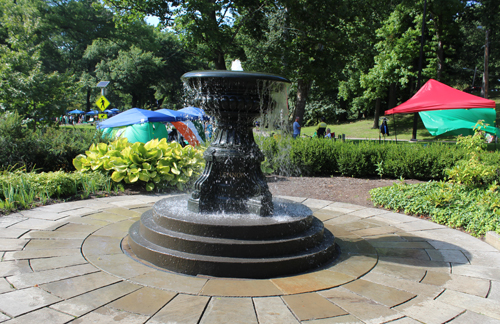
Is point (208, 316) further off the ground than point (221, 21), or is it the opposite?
point (221, 21)

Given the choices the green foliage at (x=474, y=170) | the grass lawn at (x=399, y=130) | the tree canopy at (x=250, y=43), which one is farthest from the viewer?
the grass lawn at (x=399, y=130)

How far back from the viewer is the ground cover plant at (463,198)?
494cm

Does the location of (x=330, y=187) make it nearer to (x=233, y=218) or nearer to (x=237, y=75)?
(x=233, y=218)

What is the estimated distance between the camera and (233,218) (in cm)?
389

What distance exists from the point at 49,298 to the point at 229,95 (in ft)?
8.84

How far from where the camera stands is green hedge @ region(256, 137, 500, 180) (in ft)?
29.2

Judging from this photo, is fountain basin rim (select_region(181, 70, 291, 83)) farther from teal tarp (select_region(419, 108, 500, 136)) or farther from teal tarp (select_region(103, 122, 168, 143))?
teal tarp (select_region(419, 108, 500, 136))

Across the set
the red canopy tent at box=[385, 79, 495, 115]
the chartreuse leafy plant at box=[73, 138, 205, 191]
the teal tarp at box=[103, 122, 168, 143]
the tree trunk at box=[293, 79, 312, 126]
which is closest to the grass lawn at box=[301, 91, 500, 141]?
the tree trunk at box=[293, 79, 312, 126]

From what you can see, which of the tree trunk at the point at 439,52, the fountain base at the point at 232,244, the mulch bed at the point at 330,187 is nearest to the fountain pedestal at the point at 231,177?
the fountain base at the point at 232,244

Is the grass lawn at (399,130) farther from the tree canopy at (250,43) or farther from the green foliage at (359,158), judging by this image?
the green foliage at (359,158)

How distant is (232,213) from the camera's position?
416 cm

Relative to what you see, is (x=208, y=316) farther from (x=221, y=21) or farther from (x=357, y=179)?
(x=221, y=21)

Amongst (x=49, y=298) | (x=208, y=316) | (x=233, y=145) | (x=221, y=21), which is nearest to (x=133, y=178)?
(x=233, y=145)

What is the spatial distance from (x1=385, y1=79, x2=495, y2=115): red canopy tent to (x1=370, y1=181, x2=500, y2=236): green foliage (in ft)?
24.5
